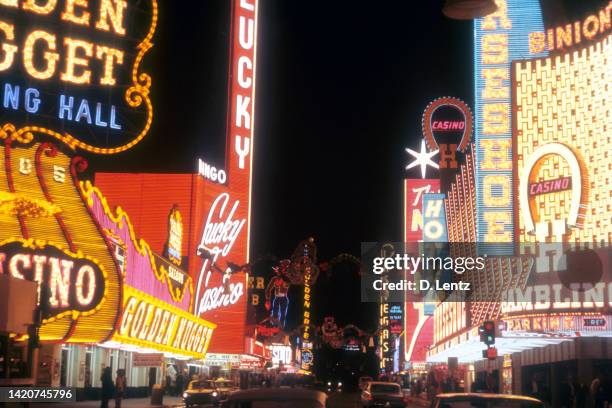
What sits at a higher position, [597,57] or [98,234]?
[597,57]

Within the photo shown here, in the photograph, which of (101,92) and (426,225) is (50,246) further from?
(426,225)

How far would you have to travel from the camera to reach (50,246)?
30578 millimetres

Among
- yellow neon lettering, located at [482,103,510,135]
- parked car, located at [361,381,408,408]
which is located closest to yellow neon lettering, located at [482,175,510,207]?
yellow neon lettering, located at [482,103,510,135]

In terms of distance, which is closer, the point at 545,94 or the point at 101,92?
the point at 101,92

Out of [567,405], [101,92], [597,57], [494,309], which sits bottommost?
[567,405]

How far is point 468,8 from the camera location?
448 inches

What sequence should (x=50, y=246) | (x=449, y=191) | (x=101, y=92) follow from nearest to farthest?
(x=50, y=246) → (x=101, y=92) → (x=449, y=191)

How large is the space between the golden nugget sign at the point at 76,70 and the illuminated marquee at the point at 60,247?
113 cm

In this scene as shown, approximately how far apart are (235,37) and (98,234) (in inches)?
1538

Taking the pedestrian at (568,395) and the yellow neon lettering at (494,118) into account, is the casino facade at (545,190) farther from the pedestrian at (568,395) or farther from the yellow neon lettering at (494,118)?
the pedestrian at (568,395)

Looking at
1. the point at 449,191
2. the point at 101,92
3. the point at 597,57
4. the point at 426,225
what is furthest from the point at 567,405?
the point at 426,225

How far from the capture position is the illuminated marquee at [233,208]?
223 feet

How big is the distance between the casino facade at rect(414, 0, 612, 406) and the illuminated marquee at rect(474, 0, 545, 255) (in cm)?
5

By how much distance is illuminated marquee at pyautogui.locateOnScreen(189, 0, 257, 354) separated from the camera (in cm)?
6794
